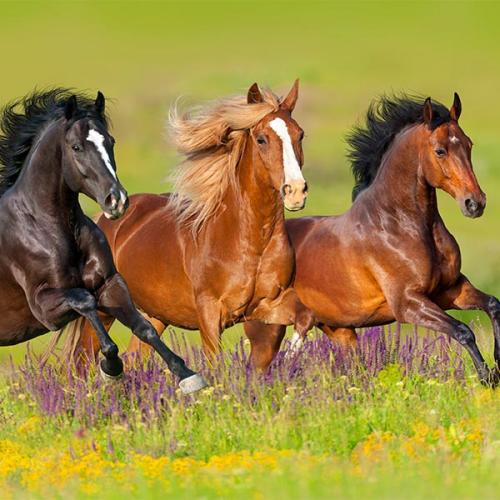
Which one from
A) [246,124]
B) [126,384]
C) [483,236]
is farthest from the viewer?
[483,236]

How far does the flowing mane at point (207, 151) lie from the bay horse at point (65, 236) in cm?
143

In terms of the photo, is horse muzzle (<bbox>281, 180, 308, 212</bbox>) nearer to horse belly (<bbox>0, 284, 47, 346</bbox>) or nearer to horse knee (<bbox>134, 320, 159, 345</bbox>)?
horse knee (<bbox>134, 320, 159, 345</bbox>)

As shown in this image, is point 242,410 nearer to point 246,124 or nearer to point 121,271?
point 246,124

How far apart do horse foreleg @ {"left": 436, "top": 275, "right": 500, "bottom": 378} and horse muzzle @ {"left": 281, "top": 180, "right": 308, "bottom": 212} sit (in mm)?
1621

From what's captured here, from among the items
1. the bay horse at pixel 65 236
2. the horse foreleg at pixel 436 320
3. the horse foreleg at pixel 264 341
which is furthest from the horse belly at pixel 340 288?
the bay horse at pixel 65 236

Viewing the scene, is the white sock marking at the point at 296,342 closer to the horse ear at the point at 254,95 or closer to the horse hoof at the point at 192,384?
the horse hoof at the point at 192,384

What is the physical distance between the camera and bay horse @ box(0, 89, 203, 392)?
8359 millimetres

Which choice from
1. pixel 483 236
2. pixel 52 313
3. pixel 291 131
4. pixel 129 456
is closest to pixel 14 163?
pixel 52 313

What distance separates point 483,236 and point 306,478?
50.0 ft

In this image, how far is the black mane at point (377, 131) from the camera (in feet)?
34.6

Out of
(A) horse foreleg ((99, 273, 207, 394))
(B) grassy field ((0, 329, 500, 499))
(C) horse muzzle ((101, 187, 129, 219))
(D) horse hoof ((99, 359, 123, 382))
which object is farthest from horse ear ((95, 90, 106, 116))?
(B) grassy field ((0, 329, 500, 499))

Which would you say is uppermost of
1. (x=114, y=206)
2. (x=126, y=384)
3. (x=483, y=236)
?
(x=114, y=206)

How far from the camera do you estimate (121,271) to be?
11.1m

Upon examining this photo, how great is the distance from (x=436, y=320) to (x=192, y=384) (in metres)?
2.12
